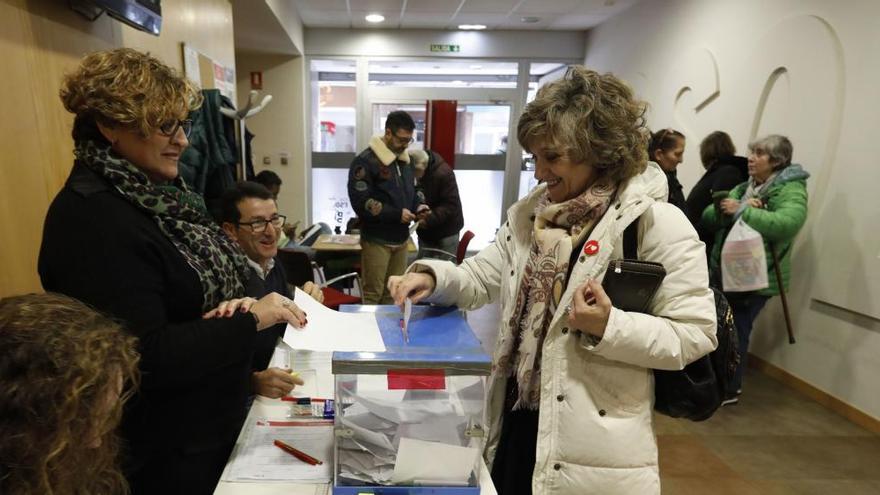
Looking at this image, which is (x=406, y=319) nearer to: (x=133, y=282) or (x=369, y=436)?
(x=369, y=436)

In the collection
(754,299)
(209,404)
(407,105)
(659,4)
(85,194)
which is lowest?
(754,299)

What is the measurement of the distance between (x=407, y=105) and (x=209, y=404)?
19.4 ft

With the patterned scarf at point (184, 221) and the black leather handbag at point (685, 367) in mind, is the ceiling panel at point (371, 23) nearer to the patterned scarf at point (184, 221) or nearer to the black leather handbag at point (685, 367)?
the patterned scarf at point (184, 221)

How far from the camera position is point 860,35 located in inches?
104

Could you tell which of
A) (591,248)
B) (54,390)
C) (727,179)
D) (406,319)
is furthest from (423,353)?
(727,179)

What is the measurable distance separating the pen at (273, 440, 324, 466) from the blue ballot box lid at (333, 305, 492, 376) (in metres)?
0.30

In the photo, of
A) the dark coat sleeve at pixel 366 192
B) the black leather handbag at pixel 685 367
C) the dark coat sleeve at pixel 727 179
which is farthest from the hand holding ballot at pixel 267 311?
the dark coat sleeve at pixel 727 179

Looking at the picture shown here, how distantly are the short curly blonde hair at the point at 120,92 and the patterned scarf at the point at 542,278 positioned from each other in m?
0.83

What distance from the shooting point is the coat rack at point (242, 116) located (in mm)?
2503

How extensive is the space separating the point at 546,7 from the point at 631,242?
499cm

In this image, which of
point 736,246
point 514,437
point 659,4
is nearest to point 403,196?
point 736,246

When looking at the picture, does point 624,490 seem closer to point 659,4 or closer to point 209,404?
point 209,404

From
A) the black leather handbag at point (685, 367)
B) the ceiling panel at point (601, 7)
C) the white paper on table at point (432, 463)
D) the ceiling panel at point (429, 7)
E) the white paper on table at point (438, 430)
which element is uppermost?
the ceiling panel at point (601, 7)

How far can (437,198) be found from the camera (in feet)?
13.0
